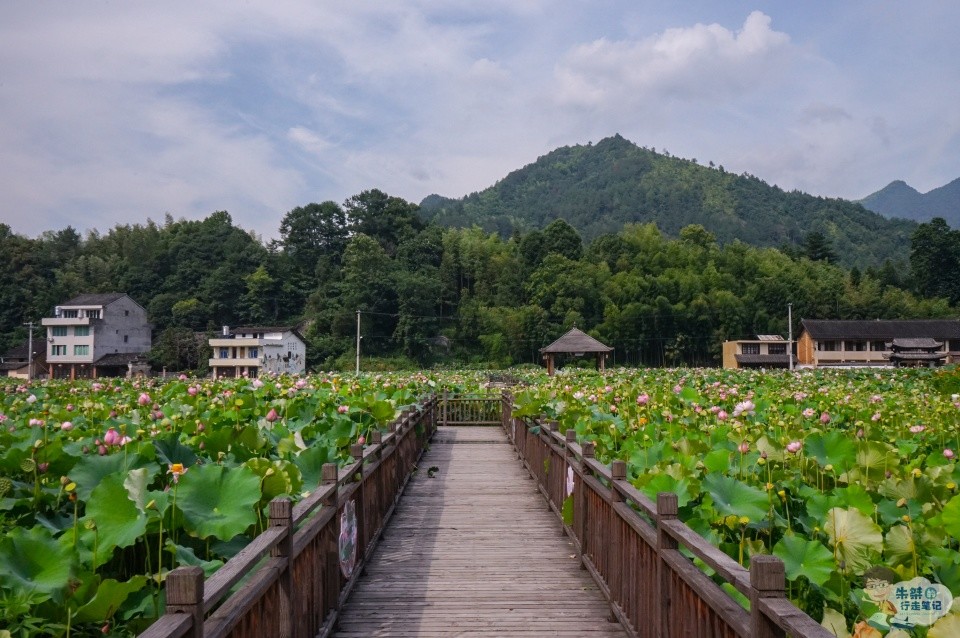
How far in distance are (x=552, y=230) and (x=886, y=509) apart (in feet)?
196

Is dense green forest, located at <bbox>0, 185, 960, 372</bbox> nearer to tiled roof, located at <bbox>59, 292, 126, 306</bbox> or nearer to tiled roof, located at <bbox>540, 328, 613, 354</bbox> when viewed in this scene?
tiled roof, located at <bbox>59, 292, 126, 306</bbox>

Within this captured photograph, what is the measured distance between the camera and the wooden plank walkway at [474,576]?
3.83m

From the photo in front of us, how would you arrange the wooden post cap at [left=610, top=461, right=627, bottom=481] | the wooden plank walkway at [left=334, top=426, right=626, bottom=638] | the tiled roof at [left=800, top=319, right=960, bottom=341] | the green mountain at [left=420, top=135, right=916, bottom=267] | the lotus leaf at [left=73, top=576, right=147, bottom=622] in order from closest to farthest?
the lotus leaf at [left=73, top=576, right=147, bottom=622], the wooden post cap at [left=610, top=461, right=627, bottom=481], the wooden plank walkway at [left=334, top=426, right=626, bottom=638], the tiled roof at [left=800, top=319, right=960, bottom=341], the green mountain at [left=420, top=135, right=916, bottom=267]

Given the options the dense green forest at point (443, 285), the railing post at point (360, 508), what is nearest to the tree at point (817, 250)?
the dense green forest at point (443, 285)

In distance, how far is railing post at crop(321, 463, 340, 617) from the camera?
356 centimetres

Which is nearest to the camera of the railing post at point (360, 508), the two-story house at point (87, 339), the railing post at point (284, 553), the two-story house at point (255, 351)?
the railing post at point (284, 553)

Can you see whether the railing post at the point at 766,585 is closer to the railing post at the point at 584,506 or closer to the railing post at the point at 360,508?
the railing post at the point at 584,506

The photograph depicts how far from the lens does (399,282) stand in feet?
173

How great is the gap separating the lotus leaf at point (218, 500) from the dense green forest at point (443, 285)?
4625 centimetres

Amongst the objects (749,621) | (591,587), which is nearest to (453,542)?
(591,587)

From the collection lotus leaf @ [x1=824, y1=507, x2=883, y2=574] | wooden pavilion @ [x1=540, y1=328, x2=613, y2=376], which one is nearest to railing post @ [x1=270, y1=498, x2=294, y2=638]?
lotus leaf @ [x1=824, y1=507, x2=883, y2=574]

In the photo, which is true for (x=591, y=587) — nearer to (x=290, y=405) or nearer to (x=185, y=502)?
(x=185, y=502)

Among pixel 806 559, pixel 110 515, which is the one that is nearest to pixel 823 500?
pixel 806 559

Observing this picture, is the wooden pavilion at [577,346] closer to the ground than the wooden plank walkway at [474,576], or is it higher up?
higher up
